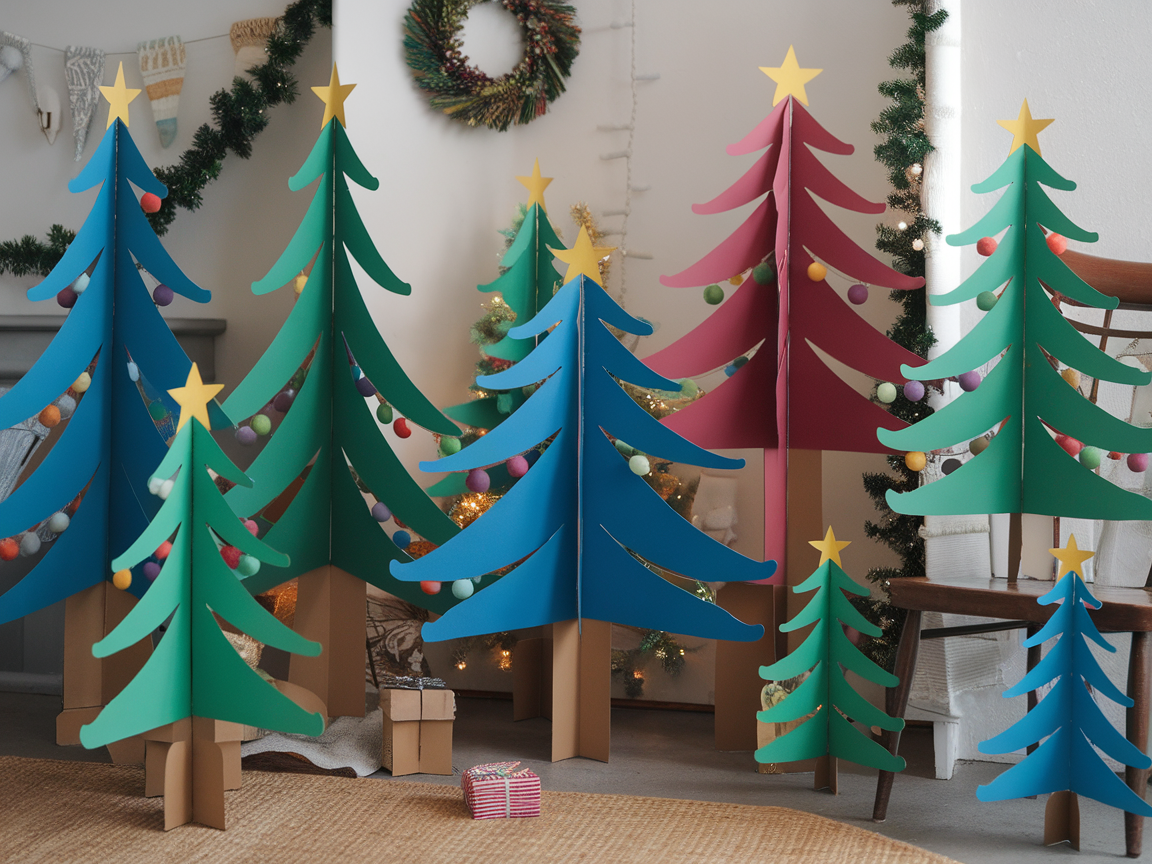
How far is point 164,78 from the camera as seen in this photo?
3377 mm

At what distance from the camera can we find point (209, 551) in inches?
79.2

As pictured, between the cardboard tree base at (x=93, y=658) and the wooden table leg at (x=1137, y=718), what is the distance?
Answer: 223 centimetres

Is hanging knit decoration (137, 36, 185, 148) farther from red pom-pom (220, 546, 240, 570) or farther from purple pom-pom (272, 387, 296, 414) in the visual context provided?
red pom-pom (220, 546, 240, 570)

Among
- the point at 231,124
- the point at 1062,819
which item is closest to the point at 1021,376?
the point at 1062,819

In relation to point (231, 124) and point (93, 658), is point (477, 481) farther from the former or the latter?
point (231, 124)

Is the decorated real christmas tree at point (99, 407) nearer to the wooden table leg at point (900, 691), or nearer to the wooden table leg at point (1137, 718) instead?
the wooden table leg at point (900, 691)

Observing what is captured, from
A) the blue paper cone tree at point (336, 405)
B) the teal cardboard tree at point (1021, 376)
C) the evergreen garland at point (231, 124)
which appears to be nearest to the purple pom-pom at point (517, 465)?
the blue paper cone tree at point (336, 405)

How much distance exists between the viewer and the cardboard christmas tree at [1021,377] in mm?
2053

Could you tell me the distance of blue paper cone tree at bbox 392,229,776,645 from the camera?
2.31 meters

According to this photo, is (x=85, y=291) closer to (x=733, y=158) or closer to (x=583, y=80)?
(x=583, y=80)

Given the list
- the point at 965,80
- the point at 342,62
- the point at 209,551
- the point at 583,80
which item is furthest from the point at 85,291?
the point at 965,80

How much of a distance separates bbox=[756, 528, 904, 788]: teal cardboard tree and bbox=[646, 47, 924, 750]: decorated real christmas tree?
0.37m

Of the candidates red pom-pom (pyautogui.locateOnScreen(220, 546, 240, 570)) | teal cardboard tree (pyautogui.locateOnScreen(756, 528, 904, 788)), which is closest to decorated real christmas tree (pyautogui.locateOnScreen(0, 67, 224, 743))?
red pom-pom (pyautogui.locateOnScreen(220, 546, 240, 570))

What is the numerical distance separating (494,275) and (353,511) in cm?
103
